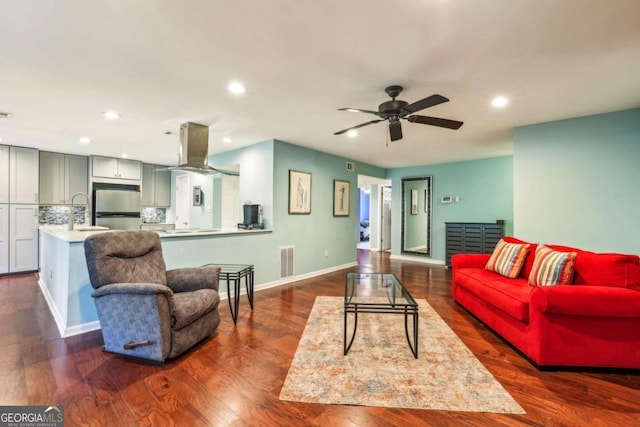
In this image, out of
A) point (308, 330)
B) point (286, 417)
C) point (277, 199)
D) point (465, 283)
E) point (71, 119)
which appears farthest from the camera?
point (277, 199)

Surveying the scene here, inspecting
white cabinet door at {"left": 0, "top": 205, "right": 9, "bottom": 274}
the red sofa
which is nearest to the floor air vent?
the red sofa

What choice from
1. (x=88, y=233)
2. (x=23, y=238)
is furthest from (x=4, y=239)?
(x=88, y=233)

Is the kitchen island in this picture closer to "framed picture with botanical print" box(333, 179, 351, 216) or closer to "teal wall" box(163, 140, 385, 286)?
"teal wall" box(163, 140, 385, 286)

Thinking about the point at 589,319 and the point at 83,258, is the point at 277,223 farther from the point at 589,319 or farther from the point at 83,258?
the point at 589,319

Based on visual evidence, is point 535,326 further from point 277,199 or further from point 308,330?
point 277,199

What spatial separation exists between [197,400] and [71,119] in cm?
387

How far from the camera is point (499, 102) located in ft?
9.85

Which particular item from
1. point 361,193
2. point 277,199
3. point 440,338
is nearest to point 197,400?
point 440,338

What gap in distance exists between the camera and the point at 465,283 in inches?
128

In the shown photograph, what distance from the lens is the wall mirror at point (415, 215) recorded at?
704 cm

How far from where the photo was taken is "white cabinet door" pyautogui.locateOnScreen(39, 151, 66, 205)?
5.53m

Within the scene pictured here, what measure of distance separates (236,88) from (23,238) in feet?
18.4

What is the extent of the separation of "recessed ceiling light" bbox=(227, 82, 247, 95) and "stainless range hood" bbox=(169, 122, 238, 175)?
1.26 meters

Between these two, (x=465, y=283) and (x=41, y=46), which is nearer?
(x=41, y=46)
